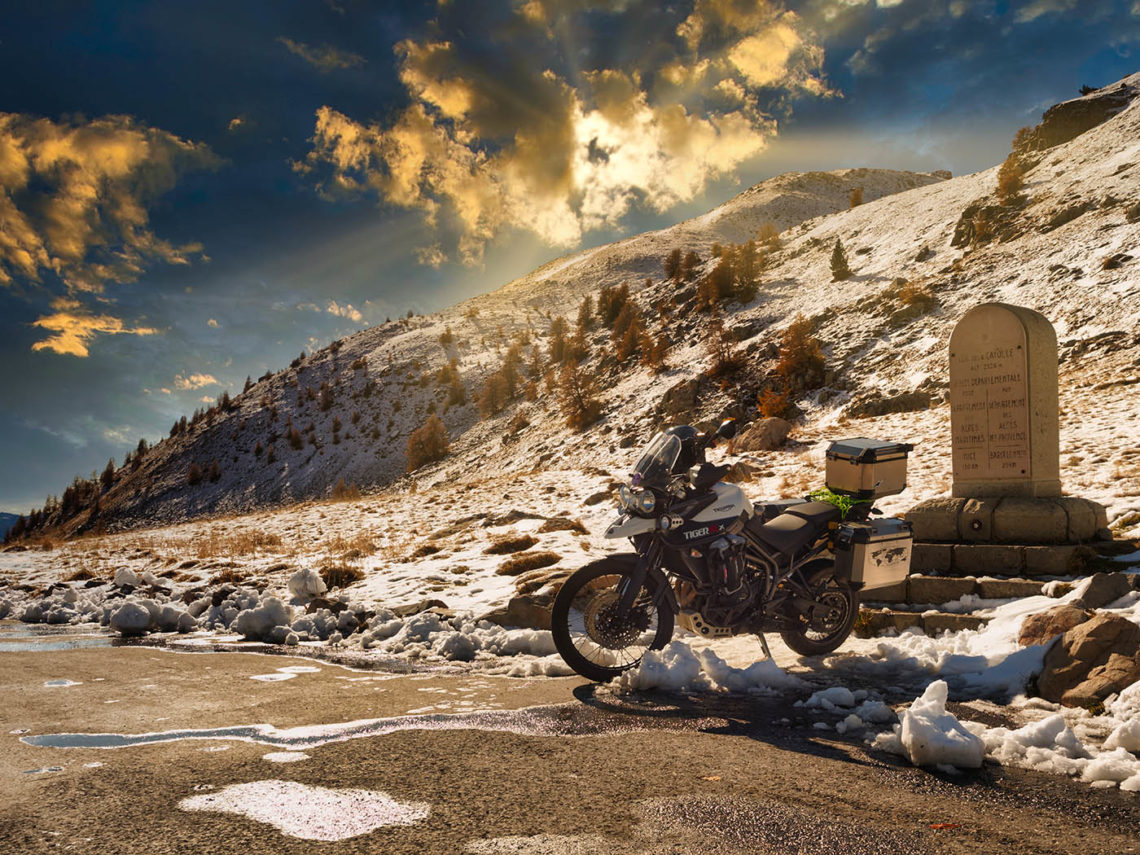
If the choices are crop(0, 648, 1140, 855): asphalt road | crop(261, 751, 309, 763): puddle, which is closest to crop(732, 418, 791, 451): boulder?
crop(0, 648, 1140, 855): asphalt road

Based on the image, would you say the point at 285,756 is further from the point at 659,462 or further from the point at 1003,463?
the point at 1003,463

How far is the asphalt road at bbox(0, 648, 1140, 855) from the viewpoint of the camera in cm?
248

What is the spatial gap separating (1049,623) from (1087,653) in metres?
0.74

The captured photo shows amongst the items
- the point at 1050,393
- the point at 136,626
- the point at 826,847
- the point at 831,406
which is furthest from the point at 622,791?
the point at 831,406

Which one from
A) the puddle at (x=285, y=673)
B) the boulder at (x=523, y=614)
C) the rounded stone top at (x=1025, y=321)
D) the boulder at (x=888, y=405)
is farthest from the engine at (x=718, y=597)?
the boulder at (x=888, y=405)

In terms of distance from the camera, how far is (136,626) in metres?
8.72

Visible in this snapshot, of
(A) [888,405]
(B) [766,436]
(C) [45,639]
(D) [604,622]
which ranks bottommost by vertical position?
(C) [45,639]

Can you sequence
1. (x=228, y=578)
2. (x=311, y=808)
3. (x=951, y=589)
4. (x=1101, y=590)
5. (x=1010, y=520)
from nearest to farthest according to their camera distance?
(x=311, y=808) < (x=1101, y=590) < (x=951, y=589) < (x=1010, y=520) < (x=228, y=578)

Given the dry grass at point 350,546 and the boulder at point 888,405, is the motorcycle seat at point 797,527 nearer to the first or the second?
the dry grass at point 350,546

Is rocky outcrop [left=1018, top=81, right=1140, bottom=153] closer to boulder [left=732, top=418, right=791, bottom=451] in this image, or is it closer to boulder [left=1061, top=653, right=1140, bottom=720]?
boulder [left=732, top=418, right=791, bottom=451]

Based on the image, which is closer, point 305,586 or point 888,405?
point 305,586

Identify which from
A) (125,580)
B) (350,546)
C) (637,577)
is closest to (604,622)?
(637,577)

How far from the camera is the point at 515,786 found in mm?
3045

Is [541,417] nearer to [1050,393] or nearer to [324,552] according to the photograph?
[324,552]
